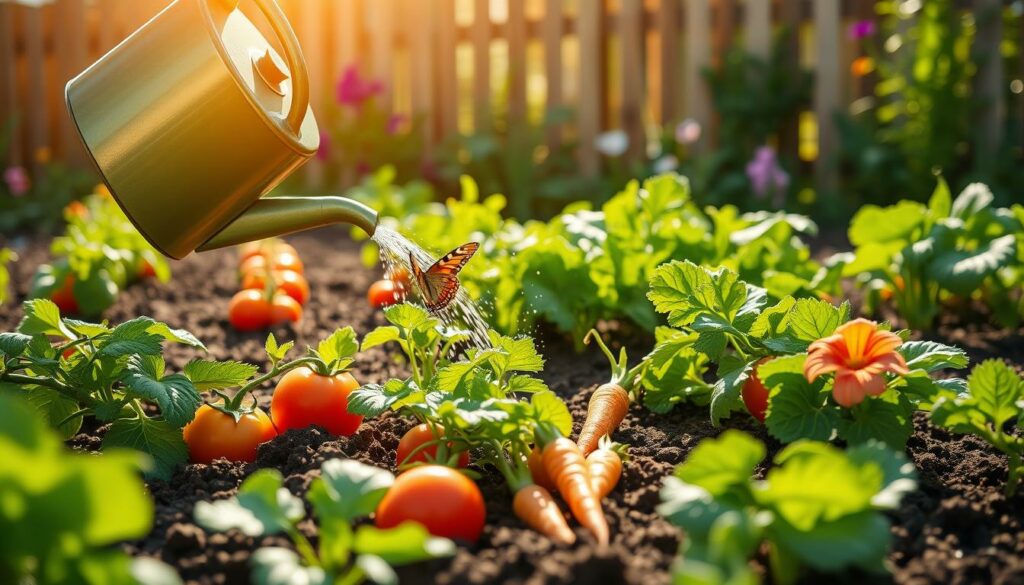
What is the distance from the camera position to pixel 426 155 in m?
6.83

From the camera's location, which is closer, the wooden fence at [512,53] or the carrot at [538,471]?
the carrot at [538,471]

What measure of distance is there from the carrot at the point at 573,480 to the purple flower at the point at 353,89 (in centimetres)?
519

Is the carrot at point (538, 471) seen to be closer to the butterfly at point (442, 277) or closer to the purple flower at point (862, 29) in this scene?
the butterfly at point (442, 277)

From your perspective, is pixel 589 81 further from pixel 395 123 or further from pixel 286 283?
pixel 286 283

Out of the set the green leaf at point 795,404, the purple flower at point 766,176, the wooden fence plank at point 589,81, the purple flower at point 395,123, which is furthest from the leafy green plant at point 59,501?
the purple flower at point 395,123

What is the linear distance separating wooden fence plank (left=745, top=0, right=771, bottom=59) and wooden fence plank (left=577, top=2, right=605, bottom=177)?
894 mm

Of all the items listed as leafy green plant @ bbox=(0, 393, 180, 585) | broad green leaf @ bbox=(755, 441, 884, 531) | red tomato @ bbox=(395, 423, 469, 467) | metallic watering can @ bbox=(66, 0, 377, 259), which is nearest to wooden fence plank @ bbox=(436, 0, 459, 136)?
metallic watering can @ bbox=(66, 0, 377, 259)

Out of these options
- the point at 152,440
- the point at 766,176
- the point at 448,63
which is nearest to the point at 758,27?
A: the point at 766,176

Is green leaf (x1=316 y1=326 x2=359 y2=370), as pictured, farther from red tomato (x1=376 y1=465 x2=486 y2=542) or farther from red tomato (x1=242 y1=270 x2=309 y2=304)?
red tomato (x1=242 y1=270 x2=309 y2=304)

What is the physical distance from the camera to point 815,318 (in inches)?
74.0

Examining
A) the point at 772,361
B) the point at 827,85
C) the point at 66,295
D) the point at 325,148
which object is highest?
the point at 772,361

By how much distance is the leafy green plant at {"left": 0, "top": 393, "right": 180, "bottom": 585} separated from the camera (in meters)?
1.05

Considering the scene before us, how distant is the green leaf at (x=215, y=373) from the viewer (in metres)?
1.94

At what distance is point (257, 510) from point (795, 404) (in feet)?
3.06
